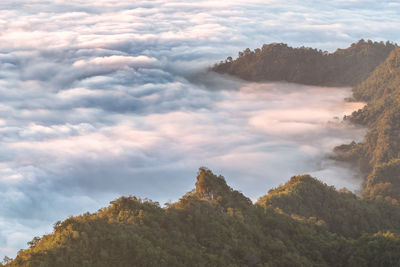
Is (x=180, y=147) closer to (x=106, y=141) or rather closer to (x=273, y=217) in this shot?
(x=106, y=141)

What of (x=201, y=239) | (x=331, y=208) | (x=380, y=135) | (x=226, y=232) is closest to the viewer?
(x=201, y=239)

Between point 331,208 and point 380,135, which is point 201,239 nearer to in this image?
point 331,208

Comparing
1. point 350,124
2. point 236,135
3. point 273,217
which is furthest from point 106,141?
point 273,217

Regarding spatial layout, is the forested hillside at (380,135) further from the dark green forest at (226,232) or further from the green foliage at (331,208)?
the dark green forest at (226,232)

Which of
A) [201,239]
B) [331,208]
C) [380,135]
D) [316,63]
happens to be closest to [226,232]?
[201,239]

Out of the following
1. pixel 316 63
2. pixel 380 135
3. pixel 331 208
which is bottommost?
pixel 331 208

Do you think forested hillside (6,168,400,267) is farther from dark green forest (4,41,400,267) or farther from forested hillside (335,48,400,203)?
forested hillside (335,48,400,203)

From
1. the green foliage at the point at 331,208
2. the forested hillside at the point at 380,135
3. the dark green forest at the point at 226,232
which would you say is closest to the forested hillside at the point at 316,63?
the forested hillside at the point at 380,135
